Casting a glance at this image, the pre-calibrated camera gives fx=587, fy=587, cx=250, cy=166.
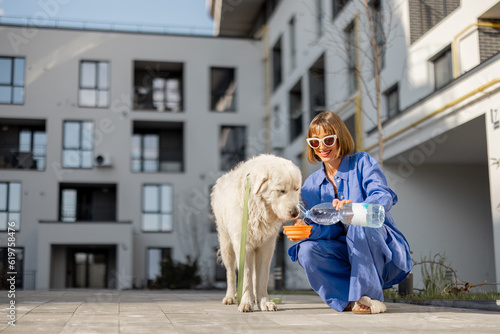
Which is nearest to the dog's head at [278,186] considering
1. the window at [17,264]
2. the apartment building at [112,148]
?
the window at [17,264]

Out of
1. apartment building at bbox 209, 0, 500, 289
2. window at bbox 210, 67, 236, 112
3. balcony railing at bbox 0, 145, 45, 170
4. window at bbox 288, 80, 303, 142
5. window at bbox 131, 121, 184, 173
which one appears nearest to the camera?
apartment building at bbox 209, 0, 500, 289

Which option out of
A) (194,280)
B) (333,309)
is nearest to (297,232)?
(333,309)

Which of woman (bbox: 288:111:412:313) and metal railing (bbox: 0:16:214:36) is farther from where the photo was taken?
metal railing (bbox: 0:16:214:36)

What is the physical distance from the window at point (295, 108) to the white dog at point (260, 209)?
742 inches

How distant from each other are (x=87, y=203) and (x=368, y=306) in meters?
25.9

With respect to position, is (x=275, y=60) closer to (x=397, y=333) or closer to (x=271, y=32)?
(x=271, y=32)

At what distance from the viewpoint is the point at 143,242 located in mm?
27219

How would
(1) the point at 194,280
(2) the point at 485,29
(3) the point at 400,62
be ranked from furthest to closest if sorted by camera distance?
(1) the point at 194,280
(3) the point at 400,62
(2) the point at 485,29

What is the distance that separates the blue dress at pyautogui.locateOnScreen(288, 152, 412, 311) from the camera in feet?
14.4

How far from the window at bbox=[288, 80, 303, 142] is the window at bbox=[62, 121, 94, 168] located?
9497mm

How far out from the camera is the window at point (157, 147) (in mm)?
28766

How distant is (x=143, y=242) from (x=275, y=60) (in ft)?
34.6

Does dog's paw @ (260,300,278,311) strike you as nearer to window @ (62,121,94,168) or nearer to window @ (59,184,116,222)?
window @ (62,121,94,168)

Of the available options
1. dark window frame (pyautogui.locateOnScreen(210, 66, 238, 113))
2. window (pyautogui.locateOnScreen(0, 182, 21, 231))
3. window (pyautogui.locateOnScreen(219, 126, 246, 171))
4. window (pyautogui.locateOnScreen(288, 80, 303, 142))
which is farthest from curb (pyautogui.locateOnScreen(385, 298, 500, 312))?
dark window frame (pyautogui.locateOnScreen(210, 66, 238, 113))
